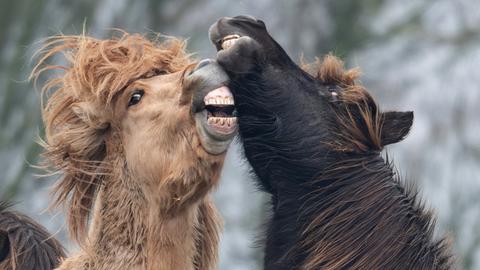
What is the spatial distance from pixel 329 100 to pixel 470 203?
13.6 metres

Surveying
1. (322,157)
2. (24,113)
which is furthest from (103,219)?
(24,113)

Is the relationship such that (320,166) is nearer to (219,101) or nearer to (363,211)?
(363,211)

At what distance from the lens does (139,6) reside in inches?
837

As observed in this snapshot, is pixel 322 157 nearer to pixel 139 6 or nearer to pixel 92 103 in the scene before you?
pixel 92 103

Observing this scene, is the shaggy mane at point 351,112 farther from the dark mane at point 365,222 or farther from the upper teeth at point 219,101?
the upper teeth at point 219,101

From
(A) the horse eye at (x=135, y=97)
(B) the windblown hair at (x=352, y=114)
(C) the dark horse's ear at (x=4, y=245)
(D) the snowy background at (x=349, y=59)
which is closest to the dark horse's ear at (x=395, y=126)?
(B) the windblown hair at (x=352, y=114)

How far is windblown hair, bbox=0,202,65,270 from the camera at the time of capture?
25.8ft

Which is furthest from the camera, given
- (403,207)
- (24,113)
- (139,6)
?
(139,6)

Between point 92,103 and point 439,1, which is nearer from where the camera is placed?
point 92,103

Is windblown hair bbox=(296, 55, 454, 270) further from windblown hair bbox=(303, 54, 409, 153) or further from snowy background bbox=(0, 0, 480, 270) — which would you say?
snowy background bbox=(0, 0, 480, 270)

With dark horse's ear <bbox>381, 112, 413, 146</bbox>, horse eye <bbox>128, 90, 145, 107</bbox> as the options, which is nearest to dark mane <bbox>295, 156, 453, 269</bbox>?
dark horse's ear <bbox>381, 112, 413, 146</bbox>

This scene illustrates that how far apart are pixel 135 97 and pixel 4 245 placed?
150 centimetres

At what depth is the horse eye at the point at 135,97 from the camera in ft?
22.7

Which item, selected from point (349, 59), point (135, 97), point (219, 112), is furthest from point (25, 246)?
point (349, 59)
